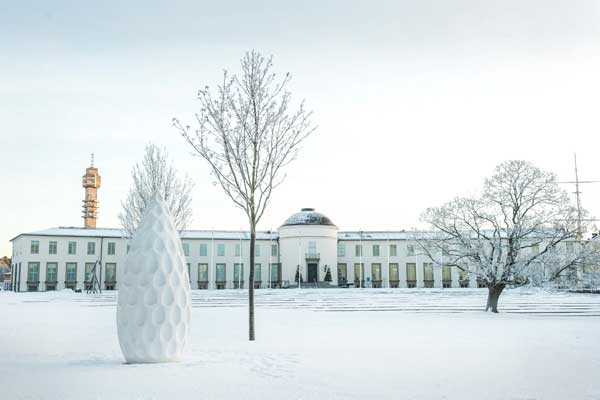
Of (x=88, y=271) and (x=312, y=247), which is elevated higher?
(x=312, y=247)

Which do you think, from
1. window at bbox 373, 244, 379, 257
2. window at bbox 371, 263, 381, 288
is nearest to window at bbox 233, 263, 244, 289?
window at bbox 371, 263, 381, 288

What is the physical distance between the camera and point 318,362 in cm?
988

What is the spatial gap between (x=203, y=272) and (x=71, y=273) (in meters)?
14.3

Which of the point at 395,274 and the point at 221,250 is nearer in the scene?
the point at 221,250

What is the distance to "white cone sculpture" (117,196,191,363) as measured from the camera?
933cm

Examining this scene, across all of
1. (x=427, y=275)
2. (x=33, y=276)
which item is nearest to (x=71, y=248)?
(x=33, y=276)

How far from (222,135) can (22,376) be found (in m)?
8.11

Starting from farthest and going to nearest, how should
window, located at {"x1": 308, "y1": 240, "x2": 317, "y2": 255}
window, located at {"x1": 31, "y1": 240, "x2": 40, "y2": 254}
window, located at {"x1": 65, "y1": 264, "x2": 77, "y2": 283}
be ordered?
window, located at {"x1": 308, "y1": 240, "x2": 317, "y2": 255}, window, located at {"x1": 65, "y1": 264, "x2": 77, "y2": 283}, window, located at {"x1": 31, "y1": 240, "x2": 40, "y2": 254}

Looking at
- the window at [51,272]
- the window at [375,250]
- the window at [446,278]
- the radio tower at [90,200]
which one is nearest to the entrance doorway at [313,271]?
the window at [375,250]

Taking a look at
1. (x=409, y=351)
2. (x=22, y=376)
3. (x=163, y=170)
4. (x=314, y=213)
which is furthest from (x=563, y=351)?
(x=314, y=213)

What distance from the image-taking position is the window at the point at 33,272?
193 feet

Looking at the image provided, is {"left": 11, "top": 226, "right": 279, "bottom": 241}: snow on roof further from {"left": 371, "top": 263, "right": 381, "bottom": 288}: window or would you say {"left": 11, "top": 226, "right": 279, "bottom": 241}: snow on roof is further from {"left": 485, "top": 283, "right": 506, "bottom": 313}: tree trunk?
{"left": 485, "top": 283, "right": 506, "bottom": 313}: tree trunk

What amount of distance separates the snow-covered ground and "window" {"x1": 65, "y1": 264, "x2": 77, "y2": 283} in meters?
43.0

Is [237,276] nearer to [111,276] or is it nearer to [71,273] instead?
[111,276]
